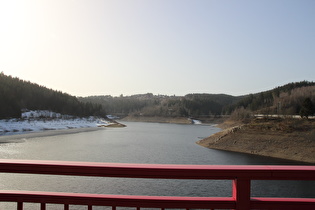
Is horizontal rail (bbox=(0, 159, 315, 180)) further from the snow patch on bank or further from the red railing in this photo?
the snow patch on bank

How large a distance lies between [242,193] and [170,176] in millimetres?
671

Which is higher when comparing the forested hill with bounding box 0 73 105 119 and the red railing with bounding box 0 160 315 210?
the forested hill with bounding box 0 73 105 119

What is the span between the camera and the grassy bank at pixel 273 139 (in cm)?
3256

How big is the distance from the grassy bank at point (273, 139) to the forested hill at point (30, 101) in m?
52.2

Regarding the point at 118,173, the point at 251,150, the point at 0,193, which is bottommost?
the point at 251,150

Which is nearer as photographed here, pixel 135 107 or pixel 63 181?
pixel 63 181

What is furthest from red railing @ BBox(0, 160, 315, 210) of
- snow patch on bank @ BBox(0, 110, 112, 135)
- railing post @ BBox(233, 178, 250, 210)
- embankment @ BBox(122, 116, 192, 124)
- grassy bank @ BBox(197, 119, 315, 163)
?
embankment @ BBox(122, 116, 192, 124)

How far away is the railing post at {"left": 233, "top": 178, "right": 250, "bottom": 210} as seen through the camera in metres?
2.42

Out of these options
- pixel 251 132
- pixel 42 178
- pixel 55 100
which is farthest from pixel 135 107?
pixel 42 178

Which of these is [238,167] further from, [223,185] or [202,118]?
[202,118]

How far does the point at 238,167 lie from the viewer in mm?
2453

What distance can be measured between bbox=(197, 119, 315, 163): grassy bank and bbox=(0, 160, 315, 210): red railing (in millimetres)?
32154

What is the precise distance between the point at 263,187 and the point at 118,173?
59.6 feet

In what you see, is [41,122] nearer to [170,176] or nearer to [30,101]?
[30,101]
